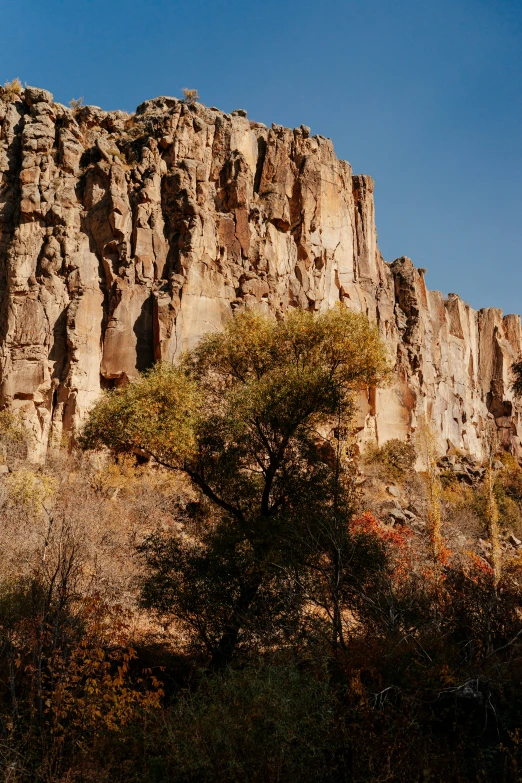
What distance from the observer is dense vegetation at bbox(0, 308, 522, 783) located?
6902mm

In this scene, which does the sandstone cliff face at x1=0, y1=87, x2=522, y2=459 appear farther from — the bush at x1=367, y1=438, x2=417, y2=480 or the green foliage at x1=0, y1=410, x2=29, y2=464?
the bush at x1=367, y1=438, x2=417, y2=480

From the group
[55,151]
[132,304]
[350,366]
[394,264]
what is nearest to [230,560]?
[350,366]

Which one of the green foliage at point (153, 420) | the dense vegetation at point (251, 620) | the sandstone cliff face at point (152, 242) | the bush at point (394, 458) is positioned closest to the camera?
the dense vegetation at point (251, 620)

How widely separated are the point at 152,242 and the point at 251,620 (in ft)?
86.3

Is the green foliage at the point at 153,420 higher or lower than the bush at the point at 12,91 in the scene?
lower

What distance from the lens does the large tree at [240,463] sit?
10.9 meters

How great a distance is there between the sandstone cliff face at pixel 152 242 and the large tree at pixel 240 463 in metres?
16.9

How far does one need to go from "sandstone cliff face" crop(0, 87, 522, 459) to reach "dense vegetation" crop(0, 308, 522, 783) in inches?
522

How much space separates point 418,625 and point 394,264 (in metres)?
43.7

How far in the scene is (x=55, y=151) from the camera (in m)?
35.3

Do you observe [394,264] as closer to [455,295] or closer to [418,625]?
[455,295]

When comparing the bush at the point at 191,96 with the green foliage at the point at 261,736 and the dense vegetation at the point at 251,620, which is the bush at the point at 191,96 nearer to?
the dense vegetation at the point at 251,620

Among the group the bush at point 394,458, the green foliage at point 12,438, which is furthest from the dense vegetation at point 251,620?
the bush at point 394,458

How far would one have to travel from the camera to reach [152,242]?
110 ft
